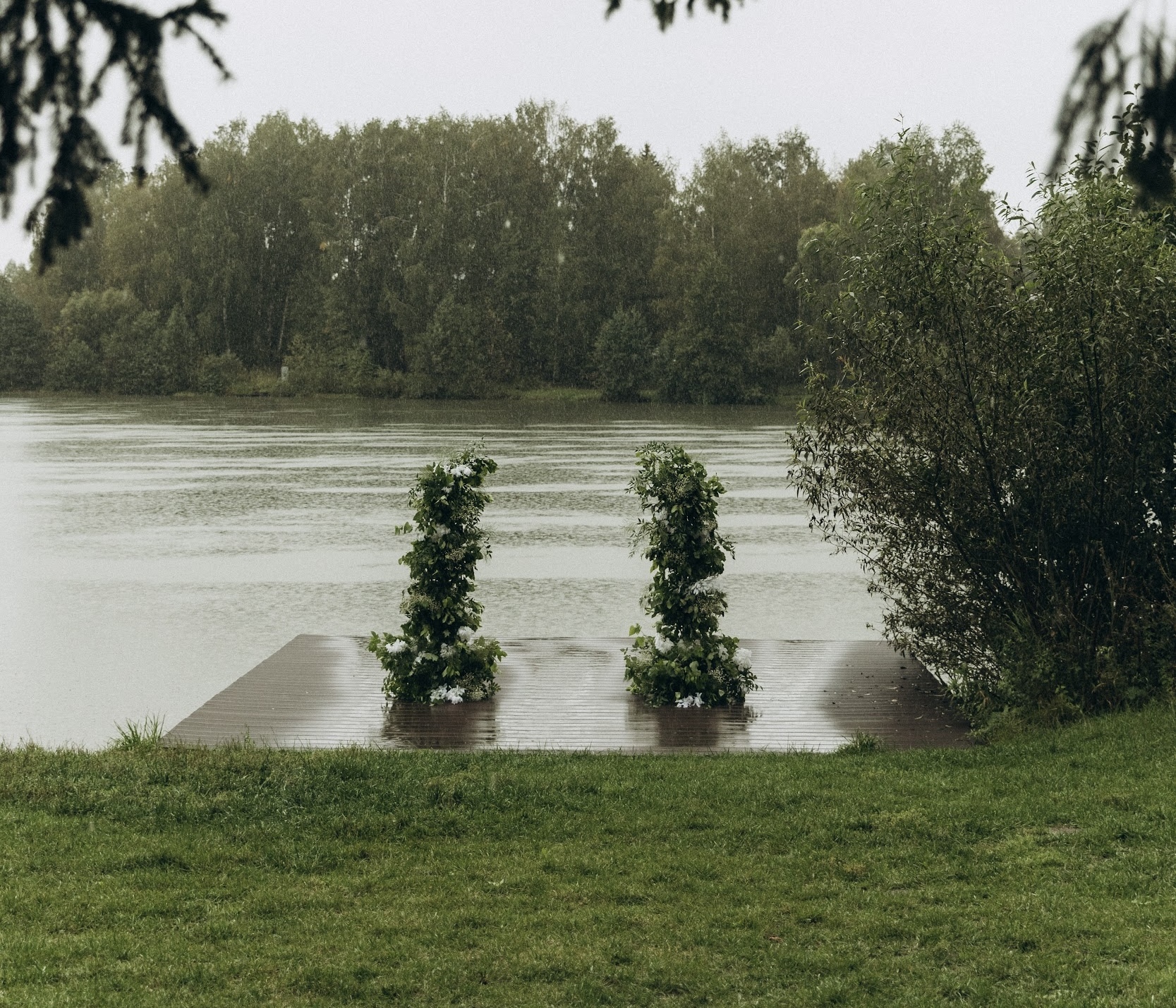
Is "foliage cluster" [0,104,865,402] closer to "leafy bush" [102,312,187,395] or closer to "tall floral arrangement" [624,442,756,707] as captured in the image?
"leafy bush" [102,312,187,395]

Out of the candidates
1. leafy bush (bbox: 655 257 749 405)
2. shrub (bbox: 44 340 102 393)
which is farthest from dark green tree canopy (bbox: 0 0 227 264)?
shrub (bbox: 44 340 102 393)

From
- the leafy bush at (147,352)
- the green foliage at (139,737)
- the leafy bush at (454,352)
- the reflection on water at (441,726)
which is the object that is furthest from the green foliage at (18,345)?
the reflection on water at (441,726)

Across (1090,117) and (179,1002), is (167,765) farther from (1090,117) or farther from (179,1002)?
(1090,117)

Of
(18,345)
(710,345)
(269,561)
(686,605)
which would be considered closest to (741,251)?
(710,345)

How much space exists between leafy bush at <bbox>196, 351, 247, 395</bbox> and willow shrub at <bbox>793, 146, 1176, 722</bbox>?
256ft

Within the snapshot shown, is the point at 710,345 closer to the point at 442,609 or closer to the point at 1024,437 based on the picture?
the point at 442,609

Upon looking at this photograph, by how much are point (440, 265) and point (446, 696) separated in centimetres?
7655

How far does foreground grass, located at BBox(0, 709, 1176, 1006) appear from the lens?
4914 millimetres

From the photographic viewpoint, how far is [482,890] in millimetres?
5820

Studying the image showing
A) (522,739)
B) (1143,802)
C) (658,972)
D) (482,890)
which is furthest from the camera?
(522,739)

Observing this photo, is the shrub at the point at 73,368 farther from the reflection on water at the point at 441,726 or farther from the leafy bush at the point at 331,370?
the reflection on water at the point at 441,726

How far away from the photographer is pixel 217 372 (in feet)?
275

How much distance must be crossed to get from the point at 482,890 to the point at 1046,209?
5811 mm

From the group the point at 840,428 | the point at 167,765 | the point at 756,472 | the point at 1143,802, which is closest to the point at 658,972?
the point at 1143,802
